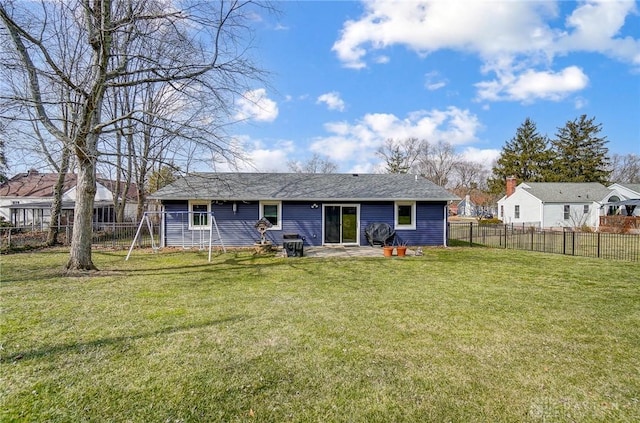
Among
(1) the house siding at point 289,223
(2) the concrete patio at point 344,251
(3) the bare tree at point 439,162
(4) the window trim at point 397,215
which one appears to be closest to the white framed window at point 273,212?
(1) the house siding at point 289,223

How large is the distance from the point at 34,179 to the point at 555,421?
3899 cm

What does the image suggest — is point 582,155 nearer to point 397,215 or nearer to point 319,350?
point 397,215

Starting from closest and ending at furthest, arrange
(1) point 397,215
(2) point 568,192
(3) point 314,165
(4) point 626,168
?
(1) point 397,215 → (2) point 568,192 → (3) point 314,165 → (4) point 626,168

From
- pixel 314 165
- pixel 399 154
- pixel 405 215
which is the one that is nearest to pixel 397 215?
pixel 405 215

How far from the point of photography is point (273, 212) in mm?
13734

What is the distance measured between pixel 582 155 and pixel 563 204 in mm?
15406

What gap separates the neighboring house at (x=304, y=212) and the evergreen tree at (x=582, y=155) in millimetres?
31839

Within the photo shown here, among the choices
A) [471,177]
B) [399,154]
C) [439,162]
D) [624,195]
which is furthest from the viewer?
[471,177]

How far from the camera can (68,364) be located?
3.41 m

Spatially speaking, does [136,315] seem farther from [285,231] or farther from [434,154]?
[434,154]

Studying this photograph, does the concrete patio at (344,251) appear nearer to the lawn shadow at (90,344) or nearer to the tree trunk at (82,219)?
the tree trunk at (82,219)

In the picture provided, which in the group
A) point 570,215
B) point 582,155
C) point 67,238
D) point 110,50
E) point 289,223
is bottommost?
point 67,238

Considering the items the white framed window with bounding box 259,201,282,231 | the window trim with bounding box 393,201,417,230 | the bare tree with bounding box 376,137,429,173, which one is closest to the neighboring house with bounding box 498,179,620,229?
the window trim with bounding box 393,201,417,230

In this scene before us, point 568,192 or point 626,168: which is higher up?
point 626,168
